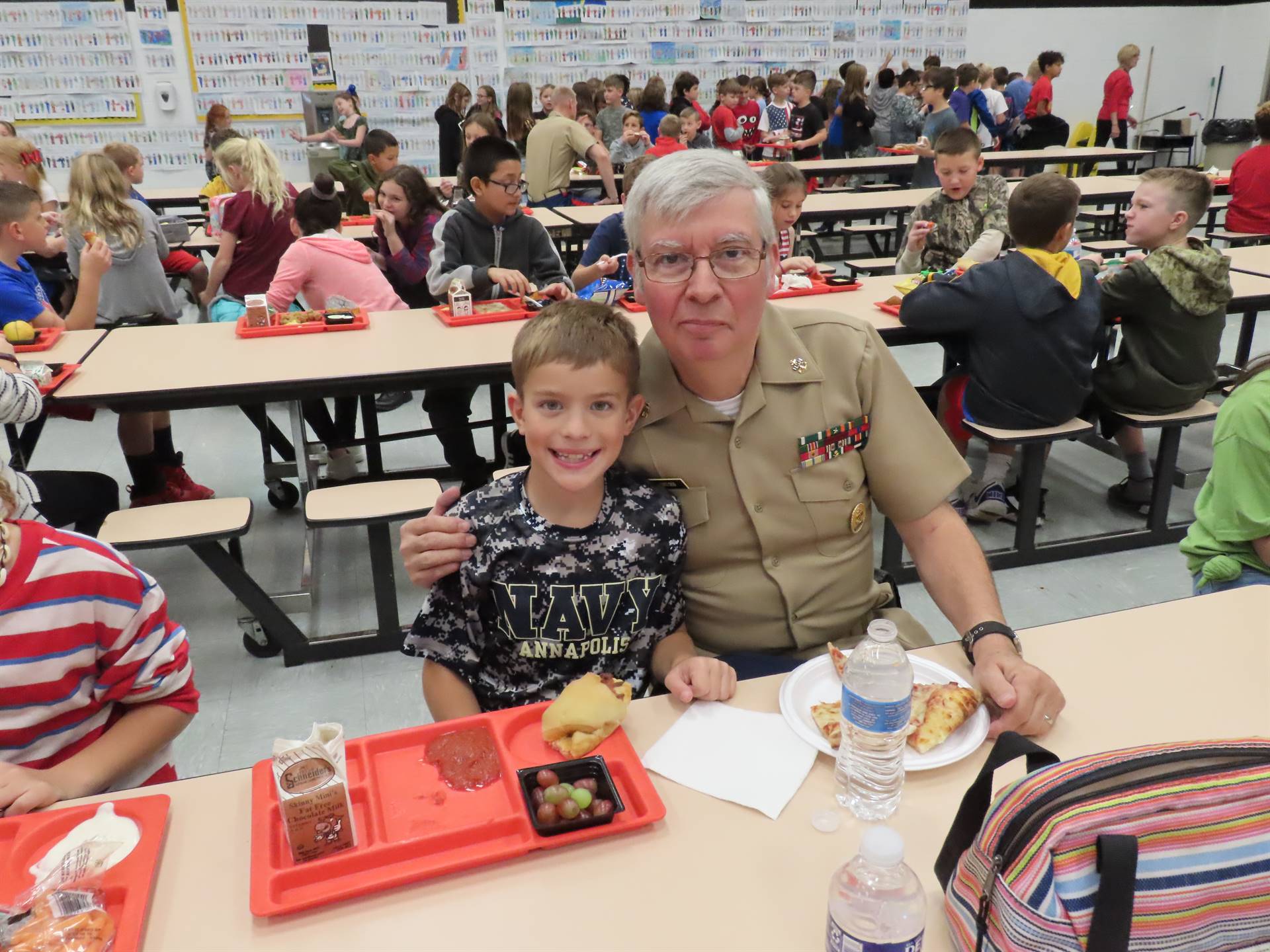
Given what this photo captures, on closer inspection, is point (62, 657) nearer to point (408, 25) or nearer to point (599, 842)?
point (599, 842)

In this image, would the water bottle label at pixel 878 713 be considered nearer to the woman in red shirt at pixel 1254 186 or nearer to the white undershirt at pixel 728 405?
the white undershirt at pixel 728 405

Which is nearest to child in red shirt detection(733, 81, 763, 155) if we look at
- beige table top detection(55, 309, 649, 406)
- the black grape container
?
beige table top detection(55, 309, 649, 406)

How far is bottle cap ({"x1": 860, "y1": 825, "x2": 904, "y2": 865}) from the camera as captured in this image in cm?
77

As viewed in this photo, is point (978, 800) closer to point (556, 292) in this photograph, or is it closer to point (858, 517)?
point (858, 517)

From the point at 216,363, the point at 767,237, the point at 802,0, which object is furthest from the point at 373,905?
the point at 802,0

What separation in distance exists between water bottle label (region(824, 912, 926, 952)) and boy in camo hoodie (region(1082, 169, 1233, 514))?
2.97m

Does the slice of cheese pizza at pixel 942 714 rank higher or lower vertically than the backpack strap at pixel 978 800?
lower

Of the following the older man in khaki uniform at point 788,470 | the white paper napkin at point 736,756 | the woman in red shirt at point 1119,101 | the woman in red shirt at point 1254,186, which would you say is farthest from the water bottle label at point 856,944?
the woman in red shirt at point 1119,101

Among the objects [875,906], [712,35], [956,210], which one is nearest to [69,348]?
[875,906]

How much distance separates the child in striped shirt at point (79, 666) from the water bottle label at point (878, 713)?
0.94m

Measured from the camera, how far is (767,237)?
1429 mm

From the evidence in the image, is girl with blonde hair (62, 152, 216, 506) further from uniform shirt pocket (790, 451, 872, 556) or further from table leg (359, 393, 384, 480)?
uniform shirt pocket (790, 451, 872, 556)

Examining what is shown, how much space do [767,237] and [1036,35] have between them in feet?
43.8

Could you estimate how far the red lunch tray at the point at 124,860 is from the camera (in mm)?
909
